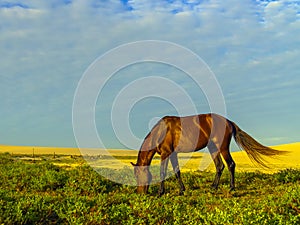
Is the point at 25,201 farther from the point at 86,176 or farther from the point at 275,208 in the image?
the point at 86,176

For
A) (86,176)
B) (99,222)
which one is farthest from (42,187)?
(99,222)

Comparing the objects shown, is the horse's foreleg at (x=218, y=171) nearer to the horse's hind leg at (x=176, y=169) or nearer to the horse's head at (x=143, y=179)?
the horse's hind leg at (x=176, y=169)

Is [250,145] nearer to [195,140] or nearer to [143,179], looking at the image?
[195,140]

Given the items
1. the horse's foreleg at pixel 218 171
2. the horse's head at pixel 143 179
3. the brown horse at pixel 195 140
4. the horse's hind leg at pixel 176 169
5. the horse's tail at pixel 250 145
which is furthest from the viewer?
the horse's tail at pixel 250 145

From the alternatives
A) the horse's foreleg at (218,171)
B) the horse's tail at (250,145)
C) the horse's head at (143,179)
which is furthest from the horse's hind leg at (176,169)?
the horse's tail at (250,145)

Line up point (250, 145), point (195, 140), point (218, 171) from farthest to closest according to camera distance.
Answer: point (250, 145) < point (218, 171) < point (195, 140)

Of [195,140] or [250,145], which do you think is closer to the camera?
[195,140]

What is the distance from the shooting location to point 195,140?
13656 millimetres

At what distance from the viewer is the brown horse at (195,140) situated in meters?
13.1

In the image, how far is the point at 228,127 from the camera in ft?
45.2

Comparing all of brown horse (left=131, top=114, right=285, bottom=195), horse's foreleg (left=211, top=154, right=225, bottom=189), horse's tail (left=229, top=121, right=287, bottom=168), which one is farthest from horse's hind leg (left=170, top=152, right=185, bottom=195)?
horse's tail (left=229, top=121, right=287, bottom=168)

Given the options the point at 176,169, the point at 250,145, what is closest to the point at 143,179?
the point at 176,169

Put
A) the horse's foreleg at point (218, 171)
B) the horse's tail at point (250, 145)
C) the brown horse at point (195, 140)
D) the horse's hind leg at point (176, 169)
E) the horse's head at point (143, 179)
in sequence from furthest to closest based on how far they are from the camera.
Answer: the horse's tail at point (250, 145) < the horse's foreleg at point (218, 171) < the brown horse at point (195, 140) < the horse's hind leg at point (176, 169) < the horse's head at point (143, 179)

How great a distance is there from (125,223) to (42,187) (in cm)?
706
